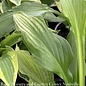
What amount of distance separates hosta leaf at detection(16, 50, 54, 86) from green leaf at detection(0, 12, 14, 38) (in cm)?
8

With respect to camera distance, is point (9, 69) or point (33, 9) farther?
point (33, 9)

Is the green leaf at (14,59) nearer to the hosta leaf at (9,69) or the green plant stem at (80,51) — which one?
the hosta leaf at (9,69)

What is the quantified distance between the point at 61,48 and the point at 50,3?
0.45 metres

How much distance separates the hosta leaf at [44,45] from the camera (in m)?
0.63

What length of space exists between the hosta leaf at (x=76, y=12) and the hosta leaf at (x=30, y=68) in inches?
6.6

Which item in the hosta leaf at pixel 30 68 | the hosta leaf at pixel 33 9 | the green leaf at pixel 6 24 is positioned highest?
the hosta leaf at pixel 33 9

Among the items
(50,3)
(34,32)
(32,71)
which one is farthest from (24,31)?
(50,3)

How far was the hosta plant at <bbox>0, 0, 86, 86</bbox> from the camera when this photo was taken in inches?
24.5

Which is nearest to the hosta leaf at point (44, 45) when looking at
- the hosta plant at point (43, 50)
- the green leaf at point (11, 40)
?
the hosta plant at point (43, 50)

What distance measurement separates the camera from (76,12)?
0.62m

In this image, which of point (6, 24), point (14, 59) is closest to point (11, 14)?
point (6, 24)

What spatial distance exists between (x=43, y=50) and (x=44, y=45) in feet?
0.06

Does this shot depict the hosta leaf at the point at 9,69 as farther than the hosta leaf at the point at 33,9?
No

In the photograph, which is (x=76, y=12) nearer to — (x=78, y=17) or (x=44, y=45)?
(x=78, y=17)
